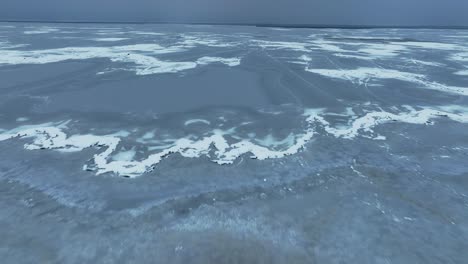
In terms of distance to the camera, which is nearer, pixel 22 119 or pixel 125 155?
pixel 125 155

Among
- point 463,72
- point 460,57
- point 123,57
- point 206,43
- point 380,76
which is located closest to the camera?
point 380,76

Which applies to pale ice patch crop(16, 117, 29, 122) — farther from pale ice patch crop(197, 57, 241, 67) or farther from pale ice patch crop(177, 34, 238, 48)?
pale ice patch crop(177, 34, 238, 48)

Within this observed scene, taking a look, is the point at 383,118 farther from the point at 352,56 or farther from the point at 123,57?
the point at 123,57

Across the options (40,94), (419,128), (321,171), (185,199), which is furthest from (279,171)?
(40,94)

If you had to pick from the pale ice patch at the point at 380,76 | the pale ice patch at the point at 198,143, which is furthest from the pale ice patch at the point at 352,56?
the pale ice patch at the point at 198,143

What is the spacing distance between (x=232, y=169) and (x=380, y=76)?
26.9 feet

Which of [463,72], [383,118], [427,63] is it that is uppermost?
[427,63]

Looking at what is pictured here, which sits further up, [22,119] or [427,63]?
[427,63]

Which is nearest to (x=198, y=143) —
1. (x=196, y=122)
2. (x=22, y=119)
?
(x=196, y=122)

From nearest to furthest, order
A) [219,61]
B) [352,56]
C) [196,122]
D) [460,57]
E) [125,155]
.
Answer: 1. [125,155]
2. [196,122]
3. [219,61]
4. [352,56]
5. [460,57]

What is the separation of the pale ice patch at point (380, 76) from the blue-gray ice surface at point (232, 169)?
0.46 feet

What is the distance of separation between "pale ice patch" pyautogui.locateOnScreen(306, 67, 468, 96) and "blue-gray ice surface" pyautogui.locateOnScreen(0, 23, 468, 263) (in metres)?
0.14

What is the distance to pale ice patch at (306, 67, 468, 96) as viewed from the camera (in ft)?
31.3

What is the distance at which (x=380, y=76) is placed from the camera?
10.9 meters
